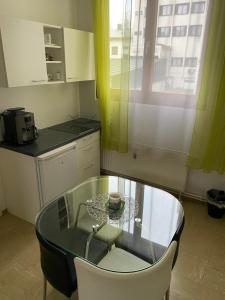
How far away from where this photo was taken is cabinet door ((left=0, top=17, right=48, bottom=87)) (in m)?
1.89

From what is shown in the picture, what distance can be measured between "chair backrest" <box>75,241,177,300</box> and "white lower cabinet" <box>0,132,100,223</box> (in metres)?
1.14

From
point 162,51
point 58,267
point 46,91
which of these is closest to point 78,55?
point 46,91

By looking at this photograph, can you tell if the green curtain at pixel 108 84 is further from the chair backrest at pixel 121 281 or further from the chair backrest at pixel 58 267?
the chair backrest at pixel 121 281

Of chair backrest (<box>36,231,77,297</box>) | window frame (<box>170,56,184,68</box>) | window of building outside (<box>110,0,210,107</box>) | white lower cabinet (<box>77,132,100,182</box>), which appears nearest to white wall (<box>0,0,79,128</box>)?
white lower cabinet (<box>77,132,100,182</box>)

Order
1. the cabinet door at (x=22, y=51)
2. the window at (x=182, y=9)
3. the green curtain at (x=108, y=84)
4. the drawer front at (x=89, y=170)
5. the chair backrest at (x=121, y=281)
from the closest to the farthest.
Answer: the chair backrest at (x=121, y=281), the cabinet door at (x=22, y=51), the window at (x=182, y=9), the green curtain at (x=108, y=84), the drawer front at (x=89, y=170)

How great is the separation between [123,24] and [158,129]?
4.05 ft

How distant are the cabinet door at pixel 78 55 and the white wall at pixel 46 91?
34 cm

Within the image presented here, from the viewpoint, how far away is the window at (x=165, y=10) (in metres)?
2.24

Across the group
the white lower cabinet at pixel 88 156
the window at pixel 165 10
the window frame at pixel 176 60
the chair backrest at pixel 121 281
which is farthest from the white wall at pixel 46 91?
the chair backrest at pixel 121 281

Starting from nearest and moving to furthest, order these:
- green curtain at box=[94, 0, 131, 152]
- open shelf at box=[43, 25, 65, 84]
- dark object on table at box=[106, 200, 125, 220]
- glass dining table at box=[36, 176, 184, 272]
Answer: glass dining table at box=[36, 176, 184, 272]
dark object on table at box=[106, 200, 125, 220]
open shelf at box=[43, 25, 65, 84]
green curtain at box=[94, 0, 131, 152]

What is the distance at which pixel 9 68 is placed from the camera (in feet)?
6.36

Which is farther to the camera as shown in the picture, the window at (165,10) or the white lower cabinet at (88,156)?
the white lower cabinet at (88,156)

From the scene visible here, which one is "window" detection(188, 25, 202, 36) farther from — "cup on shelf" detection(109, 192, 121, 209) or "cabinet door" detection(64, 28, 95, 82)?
"cup on shelf" detection(109, 192, 121, 209)

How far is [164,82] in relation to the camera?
2.50 metres
